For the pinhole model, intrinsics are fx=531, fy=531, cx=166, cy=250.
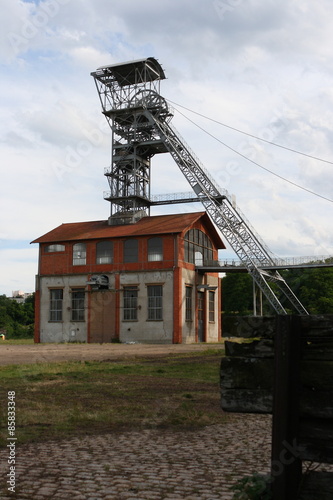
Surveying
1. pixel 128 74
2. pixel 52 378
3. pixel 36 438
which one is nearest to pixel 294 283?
pixel 128 74

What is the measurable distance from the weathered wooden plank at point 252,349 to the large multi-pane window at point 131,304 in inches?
1519

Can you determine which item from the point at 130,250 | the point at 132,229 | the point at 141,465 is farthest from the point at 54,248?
the point at 141,465

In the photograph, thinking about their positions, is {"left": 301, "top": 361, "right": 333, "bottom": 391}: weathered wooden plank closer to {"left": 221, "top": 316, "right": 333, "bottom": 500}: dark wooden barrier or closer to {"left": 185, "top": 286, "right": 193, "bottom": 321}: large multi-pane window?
{"left": 221, "top": 316, "right": 333, "bottom": 500}: dark wooden barrier

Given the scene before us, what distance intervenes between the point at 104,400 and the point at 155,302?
32003 millimetres

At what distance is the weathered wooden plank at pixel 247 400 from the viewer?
125 inches

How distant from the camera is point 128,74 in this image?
158 feet

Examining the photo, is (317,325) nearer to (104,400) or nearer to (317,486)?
(317,486)

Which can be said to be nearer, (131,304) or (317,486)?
(317,486)

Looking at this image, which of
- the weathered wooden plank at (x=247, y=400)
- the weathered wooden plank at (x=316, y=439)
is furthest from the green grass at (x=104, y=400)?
the weathered wooden plank at (x=316, y=439)

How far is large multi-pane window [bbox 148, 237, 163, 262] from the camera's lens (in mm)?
41406

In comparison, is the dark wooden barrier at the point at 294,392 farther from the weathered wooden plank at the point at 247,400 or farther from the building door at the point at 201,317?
the building door at the point at 201,317

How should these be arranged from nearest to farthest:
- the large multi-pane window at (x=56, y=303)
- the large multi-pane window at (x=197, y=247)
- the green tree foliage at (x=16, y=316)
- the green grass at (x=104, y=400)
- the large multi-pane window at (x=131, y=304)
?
the green grass at (x=104, y=400) < the large multi-pane window at (x=131, y=304) < the large multi-pane window at (x=197, y=247) < the large multi-pane window at (x=56, y=303) < the green tree foliage at (x=16, y=316)

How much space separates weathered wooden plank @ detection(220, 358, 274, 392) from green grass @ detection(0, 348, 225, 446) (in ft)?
12.5

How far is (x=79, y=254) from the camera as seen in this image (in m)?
44.3
